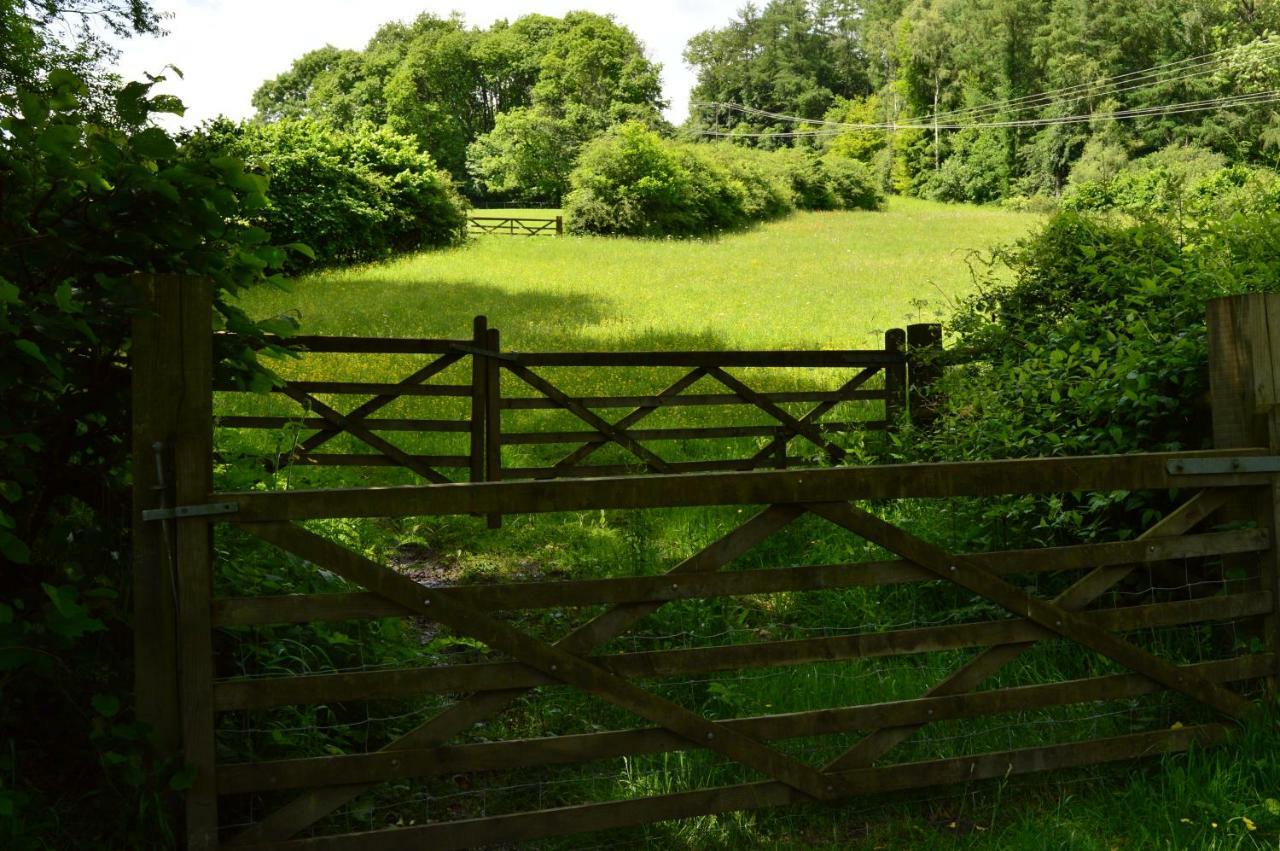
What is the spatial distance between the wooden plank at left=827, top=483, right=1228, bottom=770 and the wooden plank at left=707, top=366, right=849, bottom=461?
536 centimetres

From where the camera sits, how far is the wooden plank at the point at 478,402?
909 centimetres

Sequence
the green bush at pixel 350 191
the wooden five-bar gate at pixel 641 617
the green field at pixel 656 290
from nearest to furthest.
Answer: the wooden five-bar gate at pixel 641 617, the green field at pixel 656 290, the green bush at pixel 350 191

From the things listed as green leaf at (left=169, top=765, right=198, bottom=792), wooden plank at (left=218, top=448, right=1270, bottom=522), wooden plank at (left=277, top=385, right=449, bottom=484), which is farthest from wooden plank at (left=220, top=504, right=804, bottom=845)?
wooden plank at (left=277, top=385, right=449, bottom=484)

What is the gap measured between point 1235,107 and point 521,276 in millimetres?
45496

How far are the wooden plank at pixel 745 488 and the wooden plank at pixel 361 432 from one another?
5377 mm

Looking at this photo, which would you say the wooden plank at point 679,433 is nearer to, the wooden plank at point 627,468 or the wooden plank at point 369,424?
the wooden plank at point 627,468

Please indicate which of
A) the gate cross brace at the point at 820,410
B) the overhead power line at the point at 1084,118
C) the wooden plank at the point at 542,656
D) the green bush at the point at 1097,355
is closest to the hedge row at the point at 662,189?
the overhead power line at the point at 1084,118

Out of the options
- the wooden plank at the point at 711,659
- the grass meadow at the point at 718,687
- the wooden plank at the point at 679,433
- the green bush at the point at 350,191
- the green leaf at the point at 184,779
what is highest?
the green bush at the point at 350,191

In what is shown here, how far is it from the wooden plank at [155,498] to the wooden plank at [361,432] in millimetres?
5205

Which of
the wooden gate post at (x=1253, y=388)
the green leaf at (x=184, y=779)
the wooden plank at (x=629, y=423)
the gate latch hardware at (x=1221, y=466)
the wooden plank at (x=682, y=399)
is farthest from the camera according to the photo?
the wooden plank at (x=629, y=423)

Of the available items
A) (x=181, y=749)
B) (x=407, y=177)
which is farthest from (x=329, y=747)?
(x=407, y=177)

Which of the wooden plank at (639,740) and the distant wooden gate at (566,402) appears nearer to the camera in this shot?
the wooden plank at (639,740)

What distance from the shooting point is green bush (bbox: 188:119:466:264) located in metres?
31.7

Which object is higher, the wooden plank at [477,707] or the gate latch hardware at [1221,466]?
the gate latch hardware at [1221,466]
